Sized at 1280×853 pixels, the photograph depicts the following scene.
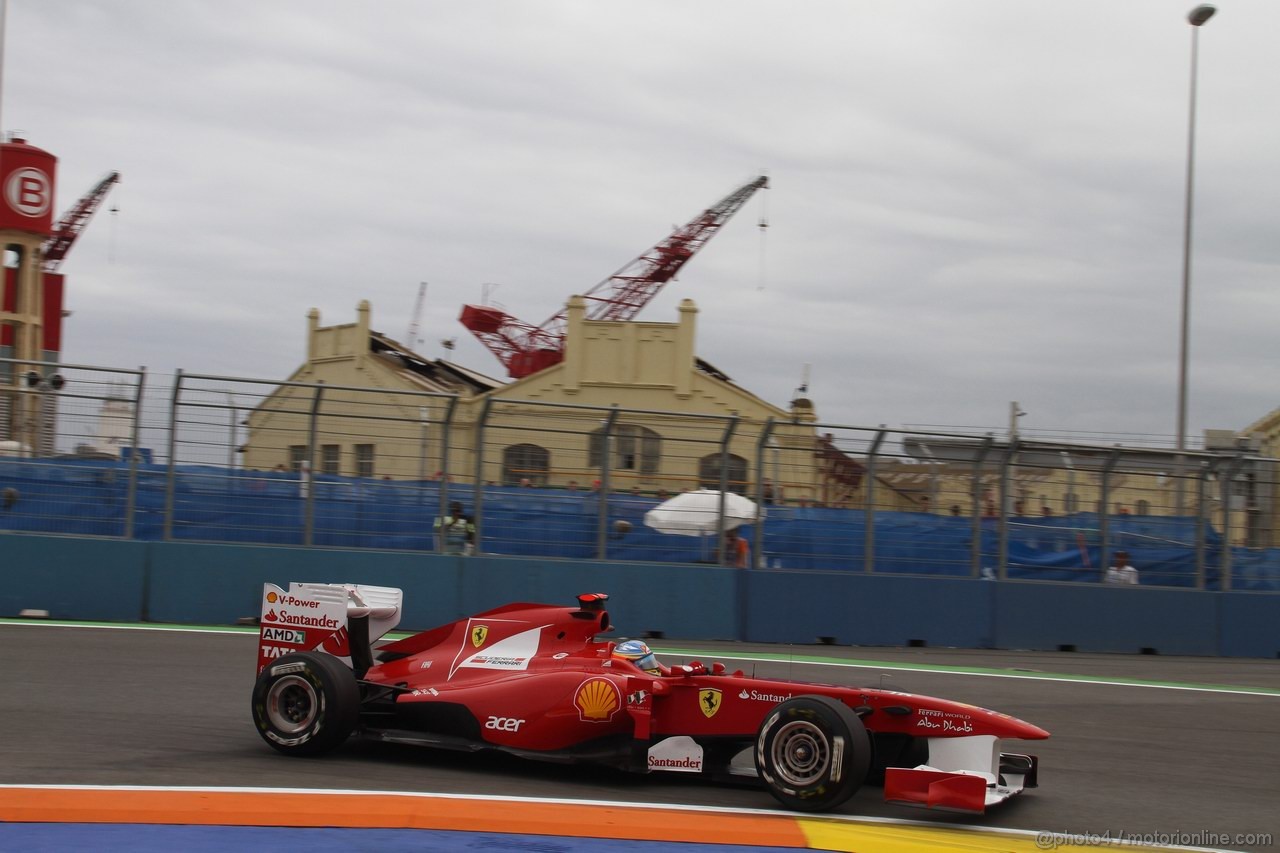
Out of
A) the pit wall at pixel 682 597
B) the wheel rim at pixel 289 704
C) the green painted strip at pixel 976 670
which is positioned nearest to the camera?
the wheel rim at pixel 289 704

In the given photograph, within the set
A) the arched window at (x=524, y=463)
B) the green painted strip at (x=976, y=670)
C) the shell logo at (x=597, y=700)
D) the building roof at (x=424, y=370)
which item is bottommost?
the green painted strip at (x=976, y=670)

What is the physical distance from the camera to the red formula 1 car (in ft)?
19.7

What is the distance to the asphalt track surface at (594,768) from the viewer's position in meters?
6.39

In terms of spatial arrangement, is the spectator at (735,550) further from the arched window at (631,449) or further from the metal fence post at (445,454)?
the metal fence post at (445,454)

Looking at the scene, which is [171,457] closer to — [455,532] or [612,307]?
[455,532]

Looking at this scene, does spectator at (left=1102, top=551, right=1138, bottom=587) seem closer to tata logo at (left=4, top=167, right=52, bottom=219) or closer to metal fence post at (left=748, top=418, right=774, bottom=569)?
metal fence post at (left=748, top=418, right=774, bottom=569)

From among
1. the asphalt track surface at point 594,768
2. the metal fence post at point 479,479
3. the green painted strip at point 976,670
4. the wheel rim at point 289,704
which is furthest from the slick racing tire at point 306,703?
the metal fence post at point 479,479

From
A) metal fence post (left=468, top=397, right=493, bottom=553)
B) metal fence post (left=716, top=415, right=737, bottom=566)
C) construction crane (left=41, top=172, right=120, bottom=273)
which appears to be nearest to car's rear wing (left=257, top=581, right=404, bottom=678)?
metal fence post (left=468, top=397, right=493, bottom=553)

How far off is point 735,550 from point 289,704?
313 inches

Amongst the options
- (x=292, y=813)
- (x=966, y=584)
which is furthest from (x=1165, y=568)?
(x=292, y=813)

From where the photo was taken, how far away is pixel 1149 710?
10203 millimetres

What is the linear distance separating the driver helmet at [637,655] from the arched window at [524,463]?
22.1ft

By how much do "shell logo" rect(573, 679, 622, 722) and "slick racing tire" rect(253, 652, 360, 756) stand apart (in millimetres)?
1261

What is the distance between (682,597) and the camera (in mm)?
14148
